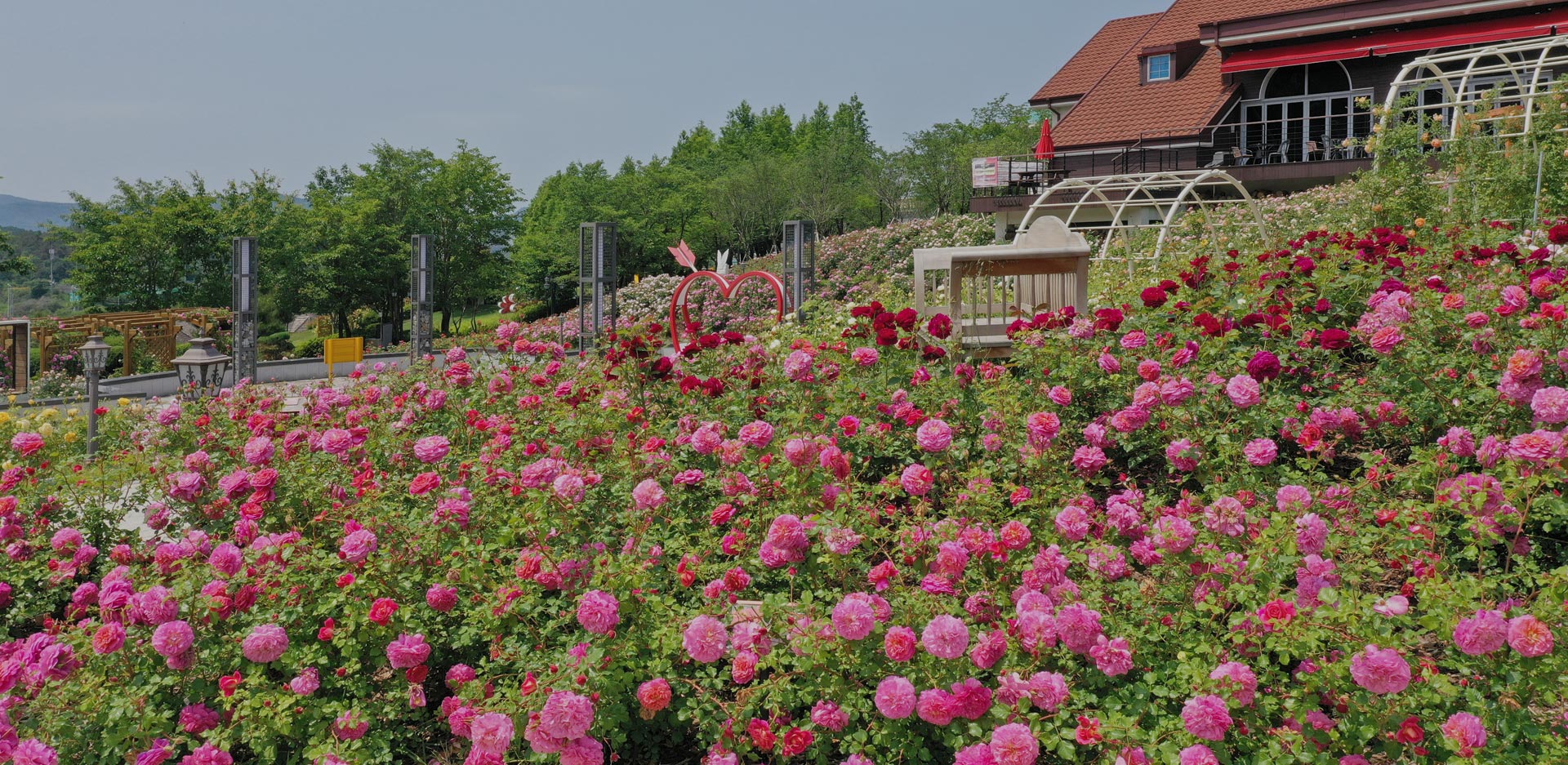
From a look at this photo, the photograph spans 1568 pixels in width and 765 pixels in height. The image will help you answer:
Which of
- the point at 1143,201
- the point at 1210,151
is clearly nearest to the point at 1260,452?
the point at 1143,201

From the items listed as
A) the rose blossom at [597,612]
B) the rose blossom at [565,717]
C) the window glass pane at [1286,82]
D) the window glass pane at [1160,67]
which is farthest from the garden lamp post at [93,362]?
the window glass pane at [1160,67]

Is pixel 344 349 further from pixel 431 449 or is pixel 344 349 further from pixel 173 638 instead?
pixel 173 638

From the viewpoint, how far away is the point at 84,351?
9.75 m

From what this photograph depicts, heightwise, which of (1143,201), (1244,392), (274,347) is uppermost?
(1143,201)

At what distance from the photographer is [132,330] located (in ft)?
81.1

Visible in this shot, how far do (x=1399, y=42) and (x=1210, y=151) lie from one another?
170 inches

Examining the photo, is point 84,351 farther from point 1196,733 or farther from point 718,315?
point 718,315

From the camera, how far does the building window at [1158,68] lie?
28.0m

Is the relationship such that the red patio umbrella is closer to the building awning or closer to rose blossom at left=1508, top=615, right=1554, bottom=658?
the building awning

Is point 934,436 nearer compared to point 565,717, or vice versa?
point 565,717

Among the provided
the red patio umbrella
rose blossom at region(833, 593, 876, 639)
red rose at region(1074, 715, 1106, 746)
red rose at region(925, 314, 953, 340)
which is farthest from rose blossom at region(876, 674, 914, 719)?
the red patio umbrella

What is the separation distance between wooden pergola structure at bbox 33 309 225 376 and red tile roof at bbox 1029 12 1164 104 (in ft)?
78.3

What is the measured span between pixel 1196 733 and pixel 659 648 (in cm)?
119

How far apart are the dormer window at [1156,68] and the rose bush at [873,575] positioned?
2573 centimetres
